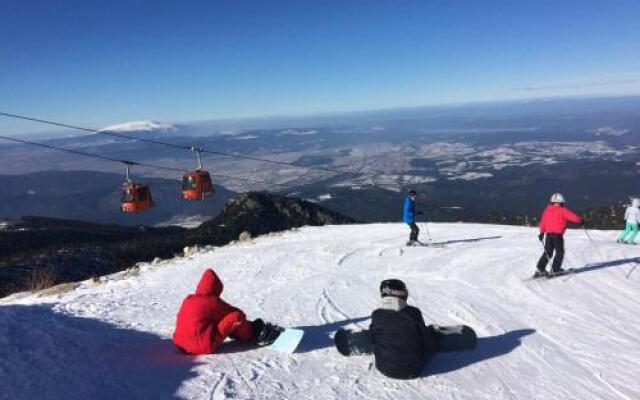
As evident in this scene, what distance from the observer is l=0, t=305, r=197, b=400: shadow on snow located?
601 centimetres

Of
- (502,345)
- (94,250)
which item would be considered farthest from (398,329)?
(94,250)

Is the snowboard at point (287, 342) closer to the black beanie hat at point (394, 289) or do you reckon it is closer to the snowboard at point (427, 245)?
the black beanie hat at point (394, 289)

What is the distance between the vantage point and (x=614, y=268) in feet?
45.5

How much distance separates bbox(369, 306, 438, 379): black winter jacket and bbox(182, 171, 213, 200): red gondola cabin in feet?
47.4

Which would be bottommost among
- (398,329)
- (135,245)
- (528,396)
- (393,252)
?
(135,245)

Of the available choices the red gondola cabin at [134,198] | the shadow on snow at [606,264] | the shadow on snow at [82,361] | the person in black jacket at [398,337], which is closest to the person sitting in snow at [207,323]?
the shadow on snow at [82,361]

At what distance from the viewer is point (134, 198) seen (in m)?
18.8

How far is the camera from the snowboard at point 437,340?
7.54 metres

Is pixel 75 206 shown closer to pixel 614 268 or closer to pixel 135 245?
pixel 135 245

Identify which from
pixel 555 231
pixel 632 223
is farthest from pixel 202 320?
pixel 632 223

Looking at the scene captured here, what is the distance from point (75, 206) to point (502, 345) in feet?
556

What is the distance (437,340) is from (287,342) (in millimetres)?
2300

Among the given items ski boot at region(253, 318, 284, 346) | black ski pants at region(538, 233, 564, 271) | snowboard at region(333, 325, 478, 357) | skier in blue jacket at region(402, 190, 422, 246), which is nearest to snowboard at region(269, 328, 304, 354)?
ski boot at region(253, 318, 284, 346)

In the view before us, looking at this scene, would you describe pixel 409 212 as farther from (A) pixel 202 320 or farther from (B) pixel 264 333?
(A) pixel 202 320
